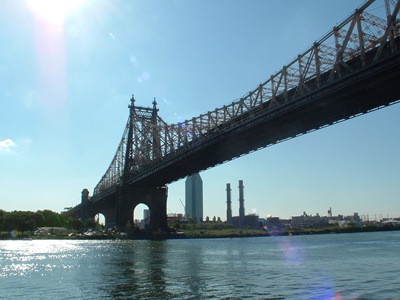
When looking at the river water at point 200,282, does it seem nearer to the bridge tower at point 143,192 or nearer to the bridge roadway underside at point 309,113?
the bridge roadway underside at point 309,113

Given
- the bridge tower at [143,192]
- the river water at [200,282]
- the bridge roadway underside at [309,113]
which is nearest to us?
the river water at [200,282]

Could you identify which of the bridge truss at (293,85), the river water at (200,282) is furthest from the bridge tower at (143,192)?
the river water at (200,282)

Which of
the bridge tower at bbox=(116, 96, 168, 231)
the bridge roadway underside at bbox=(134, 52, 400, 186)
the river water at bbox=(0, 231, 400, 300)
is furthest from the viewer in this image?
the bridge tower at bbox=(116, 96, 168, 231)

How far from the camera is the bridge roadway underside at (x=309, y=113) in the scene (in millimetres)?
35969

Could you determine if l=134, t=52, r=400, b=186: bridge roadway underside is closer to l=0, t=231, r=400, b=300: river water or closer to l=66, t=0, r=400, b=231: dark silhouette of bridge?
l=66, t=0, r=400, b=231: dark silhouette of bridge

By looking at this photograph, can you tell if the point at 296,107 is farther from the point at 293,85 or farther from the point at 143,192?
the point at 143,192

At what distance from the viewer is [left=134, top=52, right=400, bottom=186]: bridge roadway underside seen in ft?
118

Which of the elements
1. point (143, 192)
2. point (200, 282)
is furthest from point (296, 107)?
point (143, 192)

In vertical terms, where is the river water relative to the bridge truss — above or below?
below

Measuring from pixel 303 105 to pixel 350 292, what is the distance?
25.7 meters

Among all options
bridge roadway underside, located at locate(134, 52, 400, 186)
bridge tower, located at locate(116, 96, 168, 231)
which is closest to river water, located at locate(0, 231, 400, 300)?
bridge roadway underside, located at locate(134, 52, 400, 186)

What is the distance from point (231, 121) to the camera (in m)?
59.1

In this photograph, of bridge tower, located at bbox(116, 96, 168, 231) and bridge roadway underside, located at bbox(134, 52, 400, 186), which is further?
bridge tower, located at bbox(116, 96, 168, 231)

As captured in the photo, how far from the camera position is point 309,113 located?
4550cm
